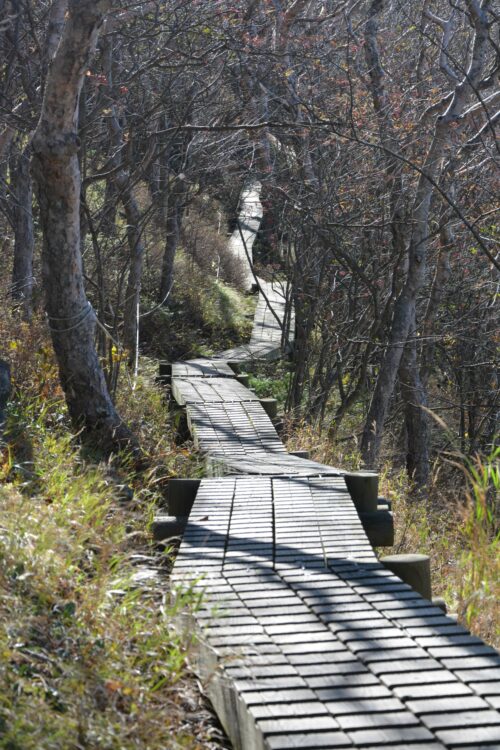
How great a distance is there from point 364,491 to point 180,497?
120 cm

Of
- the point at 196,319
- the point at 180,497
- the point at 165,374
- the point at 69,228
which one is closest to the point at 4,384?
the point at 69,228

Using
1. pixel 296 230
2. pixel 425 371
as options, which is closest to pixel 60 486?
pixel 296 230

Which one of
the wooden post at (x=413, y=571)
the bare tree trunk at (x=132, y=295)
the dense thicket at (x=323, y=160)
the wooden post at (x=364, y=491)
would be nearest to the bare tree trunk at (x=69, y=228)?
the dense thicket at (x=323, y=160)

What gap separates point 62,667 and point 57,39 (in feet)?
24.8

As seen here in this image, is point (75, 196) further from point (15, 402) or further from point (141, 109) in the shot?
point (141, 109)

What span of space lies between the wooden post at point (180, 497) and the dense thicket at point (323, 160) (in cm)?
309

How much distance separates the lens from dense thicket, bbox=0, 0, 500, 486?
9.73 m

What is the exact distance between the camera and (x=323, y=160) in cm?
1219

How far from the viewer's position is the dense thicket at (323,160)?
9734mm

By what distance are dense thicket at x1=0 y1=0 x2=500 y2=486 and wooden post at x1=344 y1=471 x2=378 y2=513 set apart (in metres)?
3.43

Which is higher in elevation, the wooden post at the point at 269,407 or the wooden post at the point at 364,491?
the wooden post at the point at 269,407

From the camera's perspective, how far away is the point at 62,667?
3109mm

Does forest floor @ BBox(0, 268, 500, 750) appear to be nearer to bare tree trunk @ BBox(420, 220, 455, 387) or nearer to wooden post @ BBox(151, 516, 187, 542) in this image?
wooden post @ BBox(151, 516, 187, 542)

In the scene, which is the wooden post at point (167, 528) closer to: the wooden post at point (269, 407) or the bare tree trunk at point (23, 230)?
the wooden post at point (269, 407)
